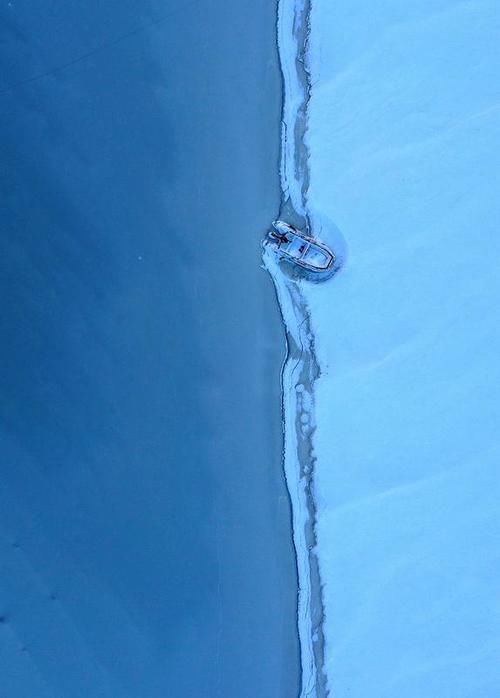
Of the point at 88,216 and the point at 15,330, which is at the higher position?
the point at 88,216

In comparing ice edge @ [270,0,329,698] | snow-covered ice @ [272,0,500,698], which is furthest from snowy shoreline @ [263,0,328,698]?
snow-covered ice @ [272,0,500,698]

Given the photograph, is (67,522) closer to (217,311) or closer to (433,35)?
(217,311)

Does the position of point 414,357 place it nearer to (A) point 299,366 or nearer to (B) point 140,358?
(A) point 299,366

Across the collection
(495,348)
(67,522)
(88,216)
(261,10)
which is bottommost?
(67,522)

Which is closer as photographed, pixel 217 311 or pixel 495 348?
pixel 495 348

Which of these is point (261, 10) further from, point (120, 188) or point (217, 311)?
point (217, 311)

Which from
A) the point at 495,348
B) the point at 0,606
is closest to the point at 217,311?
the point at 495,348

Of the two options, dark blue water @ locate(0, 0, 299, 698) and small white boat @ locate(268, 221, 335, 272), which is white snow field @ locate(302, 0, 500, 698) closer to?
small white boat @ locate(268, 221, 335, 272)
